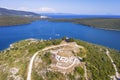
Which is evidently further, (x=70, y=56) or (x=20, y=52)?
(x=20, y=52)

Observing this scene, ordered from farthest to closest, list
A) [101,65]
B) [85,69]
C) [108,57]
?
1. [108,57]
2. [101,65]
3. [85,69]

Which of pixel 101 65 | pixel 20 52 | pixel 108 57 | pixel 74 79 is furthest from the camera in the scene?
pixel 108 57

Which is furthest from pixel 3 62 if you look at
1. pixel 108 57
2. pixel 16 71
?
pixel 108 57

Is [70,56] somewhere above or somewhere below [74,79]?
above

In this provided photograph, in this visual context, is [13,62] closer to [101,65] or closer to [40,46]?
[40,46]

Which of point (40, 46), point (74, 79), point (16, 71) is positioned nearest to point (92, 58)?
point (74, 79)

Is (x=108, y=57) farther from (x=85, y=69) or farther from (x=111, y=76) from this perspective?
(x=85, y=69)
